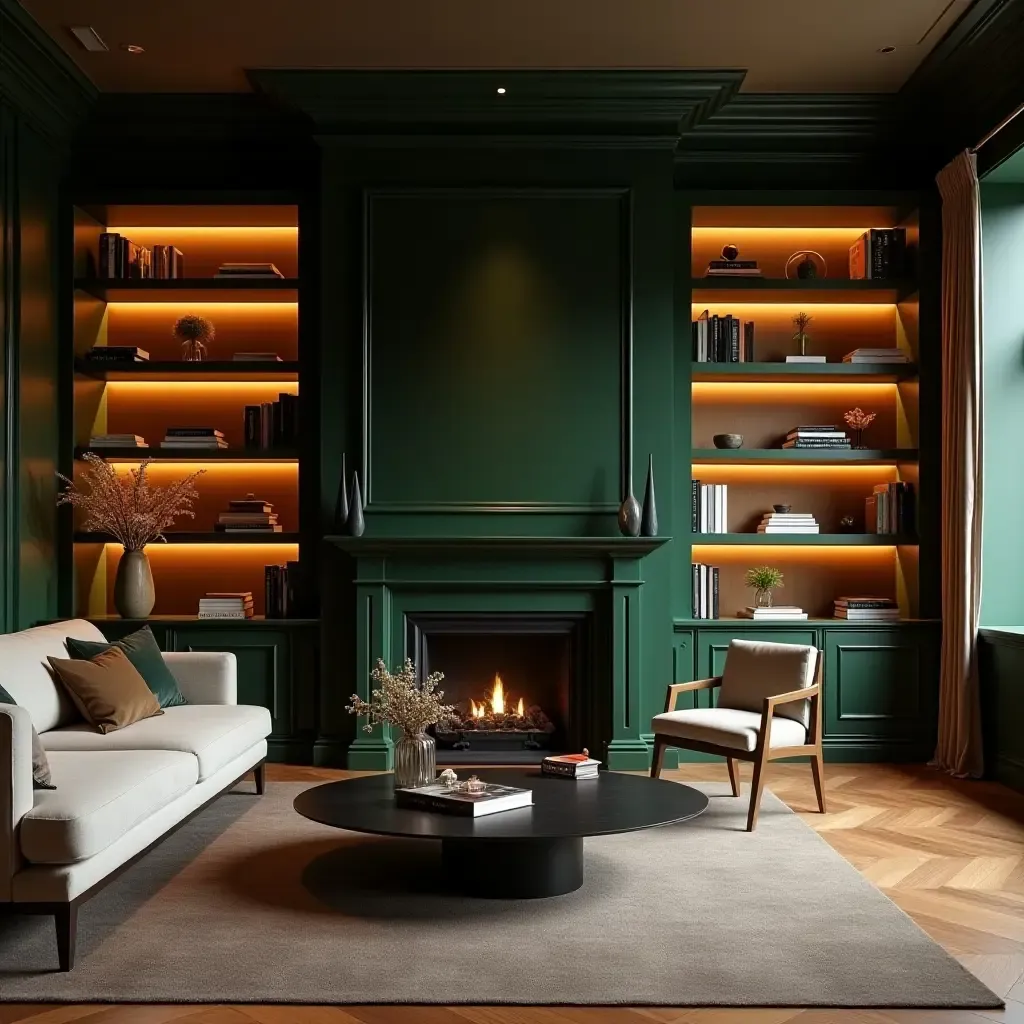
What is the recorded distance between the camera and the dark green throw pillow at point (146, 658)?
15.5 ft

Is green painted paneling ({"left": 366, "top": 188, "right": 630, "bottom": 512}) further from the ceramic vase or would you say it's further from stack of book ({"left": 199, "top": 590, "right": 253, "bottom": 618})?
the ceramic vase

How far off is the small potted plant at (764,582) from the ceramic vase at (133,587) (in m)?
3.14

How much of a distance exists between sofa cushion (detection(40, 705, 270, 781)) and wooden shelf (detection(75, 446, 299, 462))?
1.72 m

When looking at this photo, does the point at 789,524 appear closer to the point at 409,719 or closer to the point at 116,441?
the point at 409,719

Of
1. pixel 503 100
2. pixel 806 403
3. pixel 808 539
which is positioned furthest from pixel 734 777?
pixel 503 100

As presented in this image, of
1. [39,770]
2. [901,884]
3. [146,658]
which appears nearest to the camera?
[39,770]

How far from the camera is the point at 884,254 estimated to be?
251 inches

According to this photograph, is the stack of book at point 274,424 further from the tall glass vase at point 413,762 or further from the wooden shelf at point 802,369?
the tall glass vase at point 413,762

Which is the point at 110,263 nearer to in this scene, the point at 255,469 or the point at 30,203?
the point at 30,203

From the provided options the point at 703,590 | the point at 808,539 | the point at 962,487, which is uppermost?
the point at 962,487

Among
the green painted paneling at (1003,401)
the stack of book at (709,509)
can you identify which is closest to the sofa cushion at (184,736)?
the stack of book at (709,509)

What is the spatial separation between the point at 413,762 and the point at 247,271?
3.32 meters

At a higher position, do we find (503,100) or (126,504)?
(503,100)

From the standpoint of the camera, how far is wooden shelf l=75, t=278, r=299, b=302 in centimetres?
632
